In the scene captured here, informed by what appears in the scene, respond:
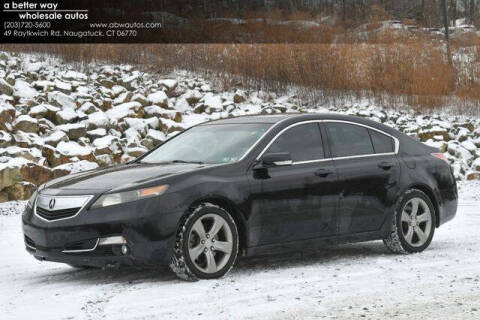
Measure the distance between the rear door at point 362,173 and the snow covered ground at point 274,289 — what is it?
458 mm

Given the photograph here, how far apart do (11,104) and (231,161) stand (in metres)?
13.0

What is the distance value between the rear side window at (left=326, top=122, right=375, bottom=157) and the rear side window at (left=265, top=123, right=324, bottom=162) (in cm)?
19

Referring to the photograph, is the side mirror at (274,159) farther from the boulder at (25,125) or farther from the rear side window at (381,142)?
the boulder at (25,125)

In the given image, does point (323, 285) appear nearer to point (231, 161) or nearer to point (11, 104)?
point (231, 161)

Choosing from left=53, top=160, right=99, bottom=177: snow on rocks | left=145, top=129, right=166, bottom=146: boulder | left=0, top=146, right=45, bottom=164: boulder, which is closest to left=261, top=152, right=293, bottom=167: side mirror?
left=53, top=160, right=99, bottom=177: snow on rocks

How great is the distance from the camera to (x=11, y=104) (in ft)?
62.6

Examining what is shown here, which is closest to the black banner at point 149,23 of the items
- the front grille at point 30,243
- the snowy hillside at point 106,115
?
the snowy hillside at point 106,115

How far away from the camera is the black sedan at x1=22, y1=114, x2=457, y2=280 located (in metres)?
6.74

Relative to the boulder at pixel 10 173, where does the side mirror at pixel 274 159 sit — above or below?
above

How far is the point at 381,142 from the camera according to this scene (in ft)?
28.6

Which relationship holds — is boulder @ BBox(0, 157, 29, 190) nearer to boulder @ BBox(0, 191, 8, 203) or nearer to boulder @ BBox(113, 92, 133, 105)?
boulder @ BBox(0, 191, 8, 203)

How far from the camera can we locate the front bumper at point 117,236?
21.9 feet

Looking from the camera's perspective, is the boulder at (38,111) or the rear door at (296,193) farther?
the boulder at (38,111)

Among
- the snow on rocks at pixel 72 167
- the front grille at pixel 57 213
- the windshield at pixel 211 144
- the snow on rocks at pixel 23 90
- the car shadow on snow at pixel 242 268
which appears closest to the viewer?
the front grille at pixel 57 213
